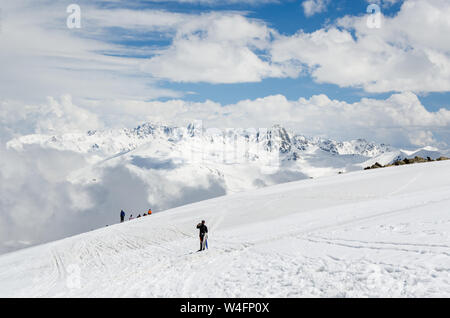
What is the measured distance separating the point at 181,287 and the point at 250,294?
313cm

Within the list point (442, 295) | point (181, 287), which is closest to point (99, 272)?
point (181, 287)

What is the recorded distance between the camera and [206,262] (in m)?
17.5

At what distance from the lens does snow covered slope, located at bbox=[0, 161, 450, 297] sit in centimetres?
1177

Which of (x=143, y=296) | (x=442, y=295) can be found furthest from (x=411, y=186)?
(x=143, y=296)

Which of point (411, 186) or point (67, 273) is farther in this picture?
point (411, 186)

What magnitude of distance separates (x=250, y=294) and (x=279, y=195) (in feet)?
101

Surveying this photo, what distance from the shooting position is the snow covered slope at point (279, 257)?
38.6ft

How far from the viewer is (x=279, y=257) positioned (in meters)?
16.1

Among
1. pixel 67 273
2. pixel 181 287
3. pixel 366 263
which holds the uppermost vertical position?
pixel 366 263
